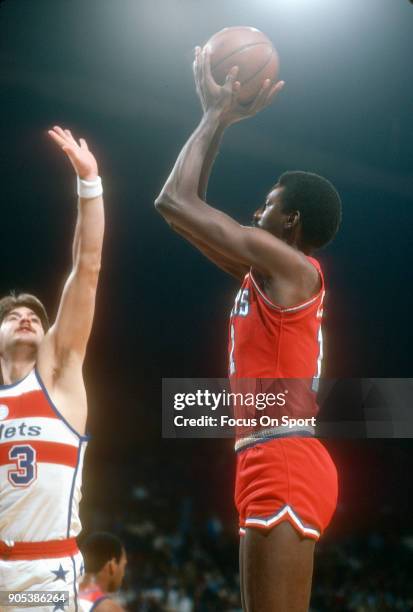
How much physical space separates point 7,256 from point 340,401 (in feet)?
6.20

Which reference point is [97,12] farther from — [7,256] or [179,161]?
[179,161]

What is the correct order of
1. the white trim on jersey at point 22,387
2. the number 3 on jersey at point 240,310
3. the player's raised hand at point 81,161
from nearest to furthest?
1. the number 3 on jersey at point 240,310
2. the white trim on jersey at point 22,387
3. the player's raised hand at point 81,161

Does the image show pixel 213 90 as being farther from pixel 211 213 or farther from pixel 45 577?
pixel 45 577

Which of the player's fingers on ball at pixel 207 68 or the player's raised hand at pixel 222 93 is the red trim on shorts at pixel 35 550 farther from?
the player's fingers on ball at pixel 207 68

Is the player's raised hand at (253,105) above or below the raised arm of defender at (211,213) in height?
above

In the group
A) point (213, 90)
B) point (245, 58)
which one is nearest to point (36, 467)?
point (213, 90)

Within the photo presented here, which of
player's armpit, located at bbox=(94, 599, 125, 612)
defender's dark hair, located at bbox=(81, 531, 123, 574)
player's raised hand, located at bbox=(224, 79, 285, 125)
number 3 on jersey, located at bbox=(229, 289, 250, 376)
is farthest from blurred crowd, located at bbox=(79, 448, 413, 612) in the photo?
player's raised hand, located at bbox=(224, 79, 285, 125)

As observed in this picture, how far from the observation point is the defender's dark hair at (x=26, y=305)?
359 cm

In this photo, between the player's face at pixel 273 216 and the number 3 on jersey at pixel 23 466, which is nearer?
the player's face at pixel 273 216

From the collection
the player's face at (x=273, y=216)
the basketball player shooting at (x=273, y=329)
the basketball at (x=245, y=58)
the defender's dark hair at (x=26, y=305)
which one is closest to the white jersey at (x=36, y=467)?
the defender's dark hair at (x=26, y=305)

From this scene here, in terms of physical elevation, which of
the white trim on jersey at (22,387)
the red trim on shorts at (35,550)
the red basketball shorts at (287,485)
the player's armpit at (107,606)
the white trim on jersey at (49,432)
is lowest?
the player's armpit at (107,606)

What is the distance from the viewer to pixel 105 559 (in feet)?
12.1

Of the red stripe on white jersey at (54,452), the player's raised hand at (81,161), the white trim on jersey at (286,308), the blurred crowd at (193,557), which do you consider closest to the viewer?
the white trim on jersey at (286,308)

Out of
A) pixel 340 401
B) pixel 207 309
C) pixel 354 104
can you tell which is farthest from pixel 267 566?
pixel 354 104
